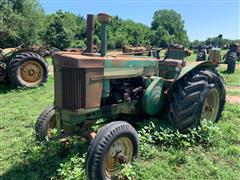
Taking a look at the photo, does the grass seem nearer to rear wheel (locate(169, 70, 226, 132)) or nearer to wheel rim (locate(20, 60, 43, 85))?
rear wheel (locate(169, 70, 226, 132))

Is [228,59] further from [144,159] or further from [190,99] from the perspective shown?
[144,159]

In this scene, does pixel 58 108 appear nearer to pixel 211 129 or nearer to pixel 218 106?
pixel 211 129

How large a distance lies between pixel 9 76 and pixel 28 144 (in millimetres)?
5862

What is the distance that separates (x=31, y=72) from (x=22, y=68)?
34 cm

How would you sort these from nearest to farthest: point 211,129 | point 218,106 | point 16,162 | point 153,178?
point 153,178 < point 16,162 < point 211,129 < point 218,106

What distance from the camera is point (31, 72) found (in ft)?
36.8

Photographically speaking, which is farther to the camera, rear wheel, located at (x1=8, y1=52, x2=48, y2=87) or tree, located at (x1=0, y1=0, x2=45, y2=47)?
tree, located at (x1=0, y1=0, x2=45, y2=47)

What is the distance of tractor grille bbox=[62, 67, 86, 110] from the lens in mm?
4281

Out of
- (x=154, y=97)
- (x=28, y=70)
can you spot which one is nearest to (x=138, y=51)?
(x=154, y=97)

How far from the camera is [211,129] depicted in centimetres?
570

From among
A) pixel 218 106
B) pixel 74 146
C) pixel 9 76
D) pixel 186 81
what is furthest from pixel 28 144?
pixel 9 76

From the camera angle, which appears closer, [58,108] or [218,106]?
[58,108]

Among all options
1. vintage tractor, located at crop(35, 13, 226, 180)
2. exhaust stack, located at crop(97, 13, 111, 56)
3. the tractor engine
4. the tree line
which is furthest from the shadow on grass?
the tree line

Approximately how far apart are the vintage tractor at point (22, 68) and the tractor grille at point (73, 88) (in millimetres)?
6797
